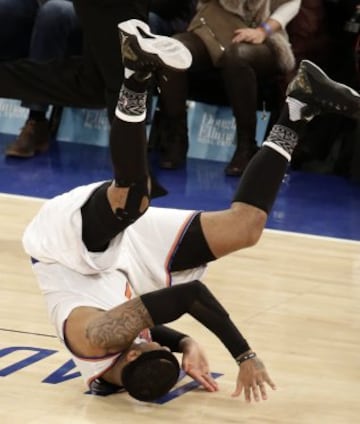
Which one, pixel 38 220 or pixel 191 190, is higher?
pixel 38 220

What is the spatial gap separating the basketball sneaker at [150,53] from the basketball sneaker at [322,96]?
2.04 feet

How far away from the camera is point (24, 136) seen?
7461 mm

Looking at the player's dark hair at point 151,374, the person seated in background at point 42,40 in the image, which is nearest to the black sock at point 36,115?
the person seated in background at point 42,40

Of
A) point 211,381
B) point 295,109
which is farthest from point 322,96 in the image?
point 211,381

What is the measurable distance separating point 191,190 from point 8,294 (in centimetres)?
219

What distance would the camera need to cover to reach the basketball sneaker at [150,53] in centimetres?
373

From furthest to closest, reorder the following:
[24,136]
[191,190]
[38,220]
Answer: [24,136] → [191,190] → [38,220]

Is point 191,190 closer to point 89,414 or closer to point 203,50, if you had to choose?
point 203,50

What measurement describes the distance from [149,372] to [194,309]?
239 millimetres

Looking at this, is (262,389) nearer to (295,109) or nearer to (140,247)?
(140,247)

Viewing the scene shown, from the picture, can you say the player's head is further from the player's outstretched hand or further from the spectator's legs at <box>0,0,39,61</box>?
the spectator's legs at <box>0,0,39,61</box>

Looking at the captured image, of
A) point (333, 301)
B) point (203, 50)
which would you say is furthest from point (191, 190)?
point (333, 301)

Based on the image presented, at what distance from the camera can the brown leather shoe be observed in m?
7.41

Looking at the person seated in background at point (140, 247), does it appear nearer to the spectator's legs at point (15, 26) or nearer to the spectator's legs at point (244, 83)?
the spectator's legs at point (244, 83)
